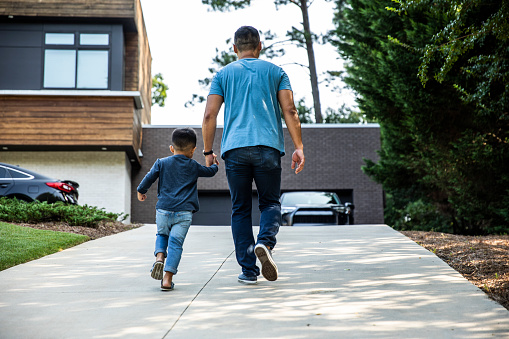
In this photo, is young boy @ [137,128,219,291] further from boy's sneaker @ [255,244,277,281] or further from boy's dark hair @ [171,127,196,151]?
boy's sneaker @ [255,244,277,281]

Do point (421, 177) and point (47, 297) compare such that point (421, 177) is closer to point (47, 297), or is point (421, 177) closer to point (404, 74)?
point (404, 74)

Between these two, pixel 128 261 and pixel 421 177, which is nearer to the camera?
pixel 128 261

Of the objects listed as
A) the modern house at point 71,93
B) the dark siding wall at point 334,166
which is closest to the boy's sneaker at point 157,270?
the modern house at point 71,93

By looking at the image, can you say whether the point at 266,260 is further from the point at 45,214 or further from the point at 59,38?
the point at 59,38

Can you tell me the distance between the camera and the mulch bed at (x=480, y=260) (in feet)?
15.9

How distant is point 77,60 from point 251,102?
14388 mm

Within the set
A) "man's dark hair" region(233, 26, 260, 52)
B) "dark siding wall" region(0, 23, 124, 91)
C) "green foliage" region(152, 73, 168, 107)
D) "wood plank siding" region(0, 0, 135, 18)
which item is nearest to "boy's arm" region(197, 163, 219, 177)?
"man's dark hair" region(233, 26, 260, 52)

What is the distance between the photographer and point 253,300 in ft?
14.2

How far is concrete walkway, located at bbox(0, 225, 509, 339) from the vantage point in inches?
141

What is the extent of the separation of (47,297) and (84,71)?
14149 mm

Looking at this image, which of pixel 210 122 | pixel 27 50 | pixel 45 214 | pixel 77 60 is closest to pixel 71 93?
pixel 77 60

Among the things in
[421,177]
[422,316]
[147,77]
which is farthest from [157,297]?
[147,77]

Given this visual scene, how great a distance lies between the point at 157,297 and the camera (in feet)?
14.8

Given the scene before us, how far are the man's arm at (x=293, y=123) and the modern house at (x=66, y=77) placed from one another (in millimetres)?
13267
